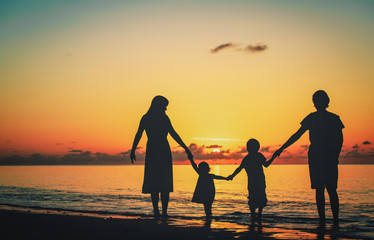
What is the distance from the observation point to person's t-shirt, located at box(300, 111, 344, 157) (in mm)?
7117

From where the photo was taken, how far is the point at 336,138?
711cm

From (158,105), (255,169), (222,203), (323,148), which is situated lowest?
(222,203)

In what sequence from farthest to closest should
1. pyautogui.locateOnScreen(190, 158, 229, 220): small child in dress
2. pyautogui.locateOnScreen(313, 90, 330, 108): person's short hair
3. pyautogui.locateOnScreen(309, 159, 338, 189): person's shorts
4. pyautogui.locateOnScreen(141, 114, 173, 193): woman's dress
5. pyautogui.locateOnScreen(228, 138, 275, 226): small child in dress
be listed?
pyautogui.locateOnScreen(190, 158, 229, 220): small child in dress → pyautogui.locateOnScreen(228, 138, 275, 226): small child in dress → pyautogui.locateOnScreen(141, 114, 173, 193): woman's dress → pyautogui.locateOnScreen(313, 90, 330, 108): person's short hair → pyautogui.locateOnScreen(309, 159, 338, 189): person's shorts

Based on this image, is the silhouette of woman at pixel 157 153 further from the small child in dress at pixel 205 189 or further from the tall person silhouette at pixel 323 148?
the tall person silhouette at pixel 323 148

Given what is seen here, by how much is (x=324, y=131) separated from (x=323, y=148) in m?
0.34

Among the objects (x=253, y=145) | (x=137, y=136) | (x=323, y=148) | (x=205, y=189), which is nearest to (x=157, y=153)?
(x=137, y=136)

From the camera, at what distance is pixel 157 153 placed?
8.34 meters

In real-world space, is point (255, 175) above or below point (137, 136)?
below

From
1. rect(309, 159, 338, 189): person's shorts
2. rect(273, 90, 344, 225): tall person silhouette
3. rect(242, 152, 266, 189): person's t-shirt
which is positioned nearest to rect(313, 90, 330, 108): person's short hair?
rect(273, 90, 344, 225): tall person silhouette

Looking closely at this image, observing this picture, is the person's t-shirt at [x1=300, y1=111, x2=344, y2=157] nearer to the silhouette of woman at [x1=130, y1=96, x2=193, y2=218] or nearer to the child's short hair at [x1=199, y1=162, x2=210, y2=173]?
the child's short hair at [x1=199, y1=162, x2=210, y2=173]

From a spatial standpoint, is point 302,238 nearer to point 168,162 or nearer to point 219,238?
point 219,238

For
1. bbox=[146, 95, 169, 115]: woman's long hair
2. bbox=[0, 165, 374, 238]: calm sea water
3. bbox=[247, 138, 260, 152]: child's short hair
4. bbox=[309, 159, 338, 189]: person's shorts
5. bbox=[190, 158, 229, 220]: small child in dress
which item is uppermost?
bbox=[146, 95, 169, 115]: woman's long hair

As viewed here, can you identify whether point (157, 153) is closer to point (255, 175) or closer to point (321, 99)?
point (255, 175)

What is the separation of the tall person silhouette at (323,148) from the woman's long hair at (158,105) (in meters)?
3.25
